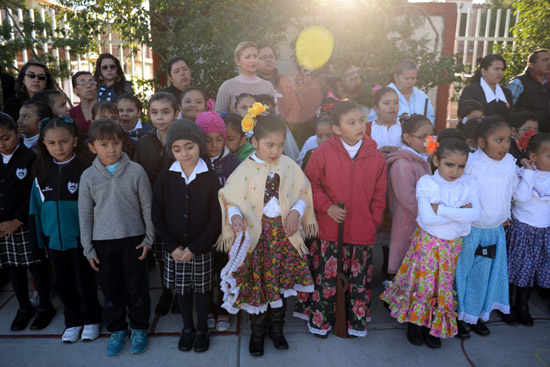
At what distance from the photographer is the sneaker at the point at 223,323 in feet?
10.6

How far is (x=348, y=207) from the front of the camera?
9.92 ft

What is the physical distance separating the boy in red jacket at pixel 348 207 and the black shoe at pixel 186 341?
2.93ft

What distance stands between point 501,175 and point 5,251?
3955 mm

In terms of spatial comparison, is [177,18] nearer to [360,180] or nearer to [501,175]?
[360,180]

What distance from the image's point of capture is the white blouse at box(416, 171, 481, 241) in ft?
9.39

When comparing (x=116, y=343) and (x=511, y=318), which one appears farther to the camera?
(x=511, y=318)

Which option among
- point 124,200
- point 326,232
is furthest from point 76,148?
point 326,232

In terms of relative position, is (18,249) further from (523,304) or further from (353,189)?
(523,304)

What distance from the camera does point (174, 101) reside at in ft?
11.6

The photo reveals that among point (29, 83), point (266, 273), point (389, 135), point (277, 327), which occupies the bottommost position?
point (277, 327)

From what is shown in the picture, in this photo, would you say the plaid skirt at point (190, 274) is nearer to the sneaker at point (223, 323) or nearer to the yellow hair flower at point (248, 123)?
the sneaker at point (223, 323)

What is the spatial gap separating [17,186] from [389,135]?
3.18m

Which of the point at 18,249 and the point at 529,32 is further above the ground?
the point at 529,32

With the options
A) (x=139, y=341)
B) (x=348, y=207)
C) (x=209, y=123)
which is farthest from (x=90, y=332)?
(x=348, y=207)
